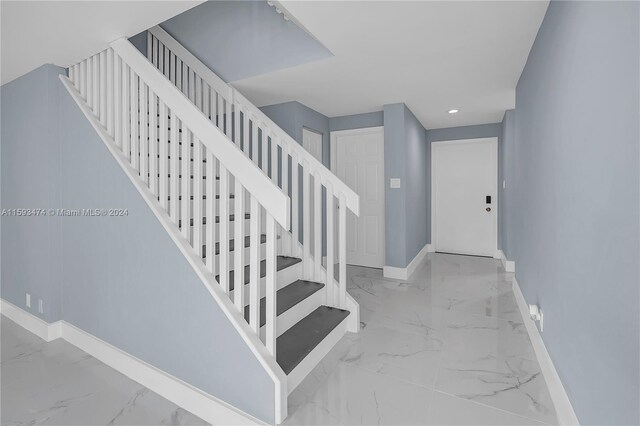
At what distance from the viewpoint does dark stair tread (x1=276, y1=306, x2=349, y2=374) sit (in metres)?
1.91

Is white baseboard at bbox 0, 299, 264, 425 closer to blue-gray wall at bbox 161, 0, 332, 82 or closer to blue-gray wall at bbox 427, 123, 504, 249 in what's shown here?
blue-gray wall at bbox 161, 0, 332, 82

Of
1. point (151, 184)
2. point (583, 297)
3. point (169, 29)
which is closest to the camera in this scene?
point (583, 297)

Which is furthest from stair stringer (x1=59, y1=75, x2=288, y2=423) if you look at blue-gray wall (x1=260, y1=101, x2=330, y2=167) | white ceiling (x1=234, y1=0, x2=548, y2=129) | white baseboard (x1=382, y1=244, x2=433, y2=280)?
white baseboard (x1=382, y1=244, x2=433, y2=280)

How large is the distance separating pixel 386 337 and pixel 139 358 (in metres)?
1.75

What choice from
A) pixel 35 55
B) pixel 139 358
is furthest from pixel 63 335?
pixel 35 55

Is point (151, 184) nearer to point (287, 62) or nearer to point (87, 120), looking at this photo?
point (87, 120)

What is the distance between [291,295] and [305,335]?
0.35 meters

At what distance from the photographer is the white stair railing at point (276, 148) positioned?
264 cm

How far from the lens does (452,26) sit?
218 centimetres

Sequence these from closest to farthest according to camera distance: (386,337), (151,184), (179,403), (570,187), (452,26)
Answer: (570,187) < (179,403) < (151,184) < (452,26) < (386,337)

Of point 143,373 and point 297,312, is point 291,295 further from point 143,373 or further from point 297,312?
point 143,373

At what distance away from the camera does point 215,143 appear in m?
1.70

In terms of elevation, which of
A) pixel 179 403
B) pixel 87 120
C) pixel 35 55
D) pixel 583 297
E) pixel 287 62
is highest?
pixel 287 62

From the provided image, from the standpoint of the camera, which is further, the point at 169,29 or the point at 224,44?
the point at 169,29
